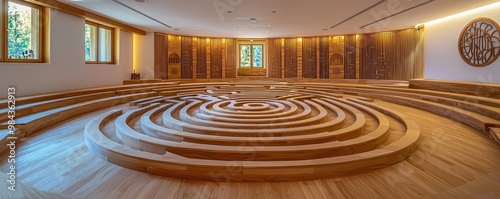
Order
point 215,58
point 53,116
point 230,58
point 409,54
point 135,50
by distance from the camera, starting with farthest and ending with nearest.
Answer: point 230,58, point 215,58, point 135,50, point 409,54, point 53,116

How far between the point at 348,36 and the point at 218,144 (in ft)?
34.2

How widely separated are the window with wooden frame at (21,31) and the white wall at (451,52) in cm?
1006

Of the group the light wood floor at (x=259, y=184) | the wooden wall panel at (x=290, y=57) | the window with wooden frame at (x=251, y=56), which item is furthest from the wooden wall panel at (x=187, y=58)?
the light wood floor at (x=259, y=184)

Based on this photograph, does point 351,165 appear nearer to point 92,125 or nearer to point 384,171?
point 384,171

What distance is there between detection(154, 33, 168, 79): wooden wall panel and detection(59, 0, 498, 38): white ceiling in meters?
1.79

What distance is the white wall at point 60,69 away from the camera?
226 inches

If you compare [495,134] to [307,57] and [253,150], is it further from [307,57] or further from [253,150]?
[307,57]

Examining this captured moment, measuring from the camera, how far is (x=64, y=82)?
7102 millimetres

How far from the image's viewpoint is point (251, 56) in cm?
1438

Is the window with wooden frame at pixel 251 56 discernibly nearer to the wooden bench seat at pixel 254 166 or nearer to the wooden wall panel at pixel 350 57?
the wooden wall panel at pixel 350 57

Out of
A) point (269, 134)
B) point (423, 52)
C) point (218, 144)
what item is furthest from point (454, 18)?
point (218, 144)

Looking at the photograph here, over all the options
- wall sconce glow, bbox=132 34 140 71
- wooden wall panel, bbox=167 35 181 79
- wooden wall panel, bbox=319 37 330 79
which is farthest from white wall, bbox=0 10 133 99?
wooden wall panel, bbox=319 37 330 79

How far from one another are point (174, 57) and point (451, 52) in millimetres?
10008

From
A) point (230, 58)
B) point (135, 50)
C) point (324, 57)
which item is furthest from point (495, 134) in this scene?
point (135, 50)
